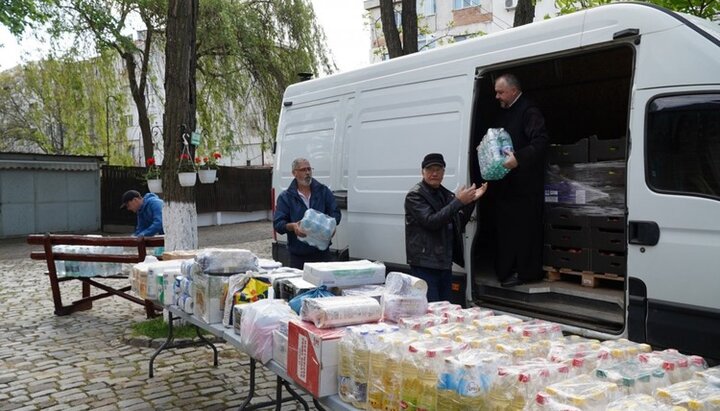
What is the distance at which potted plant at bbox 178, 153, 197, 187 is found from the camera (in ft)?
21.7

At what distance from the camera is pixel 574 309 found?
4656mm

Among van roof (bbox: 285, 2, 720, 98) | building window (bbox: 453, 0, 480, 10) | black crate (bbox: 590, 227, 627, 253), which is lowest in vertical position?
black crate (bbox: 590, 227, 627, 253)

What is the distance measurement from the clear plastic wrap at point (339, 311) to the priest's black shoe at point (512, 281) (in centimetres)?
241

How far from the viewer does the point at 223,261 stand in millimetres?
4199

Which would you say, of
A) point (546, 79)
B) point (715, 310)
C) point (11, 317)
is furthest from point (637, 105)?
point (11, 317)

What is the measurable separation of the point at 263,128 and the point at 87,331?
43.1ft

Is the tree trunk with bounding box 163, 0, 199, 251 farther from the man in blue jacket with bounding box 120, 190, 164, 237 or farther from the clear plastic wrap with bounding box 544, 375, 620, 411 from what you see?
the clear plastic wrap with bounding box 544, 375, 620, 411

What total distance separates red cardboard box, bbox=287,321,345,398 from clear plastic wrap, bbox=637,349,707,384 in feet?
4.26

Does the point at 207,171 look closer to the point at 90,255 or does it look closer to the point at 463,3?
the point at 90,255

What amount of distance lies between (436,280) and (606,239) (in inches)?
57.0

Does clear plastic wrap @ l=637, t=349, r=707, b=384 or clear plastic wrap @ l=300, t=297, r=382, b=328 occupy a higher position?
clear plastic wrap @ l=300, t=297, r=382, b=328

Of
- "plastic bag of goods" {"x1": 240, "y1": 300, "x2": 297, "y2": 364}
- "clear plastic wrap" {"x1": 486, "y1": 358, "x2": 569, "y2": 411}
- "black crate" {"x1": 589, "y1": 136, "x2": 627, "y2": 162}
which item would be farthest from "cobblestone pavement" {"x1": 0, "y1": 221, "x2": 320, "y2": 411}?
"black crate" {"x1": 589, "y1": 136, "x2": 627, "y2": 162}

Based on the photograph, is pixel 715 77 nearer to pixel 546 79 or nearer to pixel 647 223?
pixel 647 223

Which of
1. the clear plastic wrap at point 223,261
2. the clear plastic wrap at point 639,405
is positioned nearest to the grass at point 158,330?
the clear plastic wrap at point 223,261
